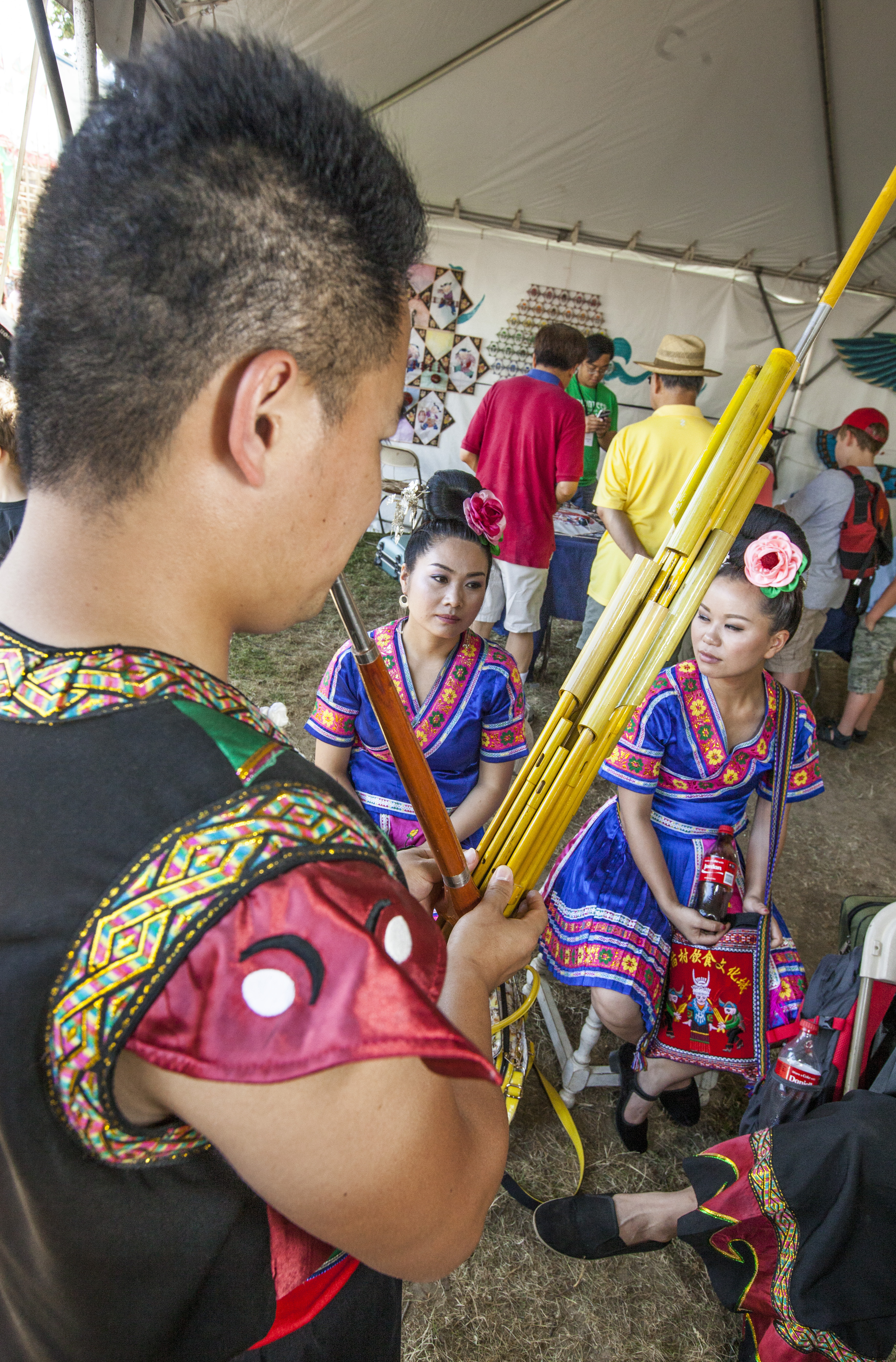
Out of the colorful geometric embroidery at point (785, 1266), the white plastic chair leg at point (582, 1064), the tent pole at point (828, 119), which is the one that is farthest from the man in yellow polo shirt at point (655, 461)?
the tent pole at point (828, 119)

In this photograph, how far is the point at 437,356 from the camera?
20.5 feet

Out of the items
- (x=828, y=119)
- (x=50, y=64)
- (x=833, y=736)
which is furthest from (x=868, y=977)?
(x=828, y=119)

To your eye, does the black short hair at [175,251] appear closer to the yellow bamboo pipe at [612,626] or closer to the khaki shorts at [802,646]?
the yellow bamboo pipe at [612,626]

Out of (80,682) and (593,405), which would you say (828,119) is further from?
(80,682)

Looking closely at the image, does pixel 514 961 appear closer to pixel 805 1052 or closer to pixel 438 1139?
pixel 438 1139

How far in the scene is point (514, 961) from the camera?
2.46 ft

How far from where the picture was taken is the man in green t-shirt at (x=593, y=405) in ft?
13.6

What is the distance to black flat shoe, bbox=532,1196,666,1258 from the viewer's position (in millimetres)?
1463

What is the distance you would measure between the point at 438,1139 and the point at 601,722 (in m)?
0.62

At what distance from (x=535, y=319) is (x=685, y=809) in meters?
5.45

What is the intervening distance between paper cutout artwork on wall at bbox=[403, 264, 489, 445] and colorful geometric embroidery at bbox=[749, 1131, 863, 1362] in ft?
18.4

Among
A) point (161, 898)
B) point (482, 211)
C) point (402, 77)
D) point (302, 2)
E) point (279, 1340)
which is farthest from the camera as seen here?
point (482, 211)

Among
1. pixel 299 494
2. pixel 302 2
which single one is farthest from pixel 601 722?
pixel 302 2

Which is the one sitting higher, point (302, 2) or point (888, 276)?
point (888, 276)
